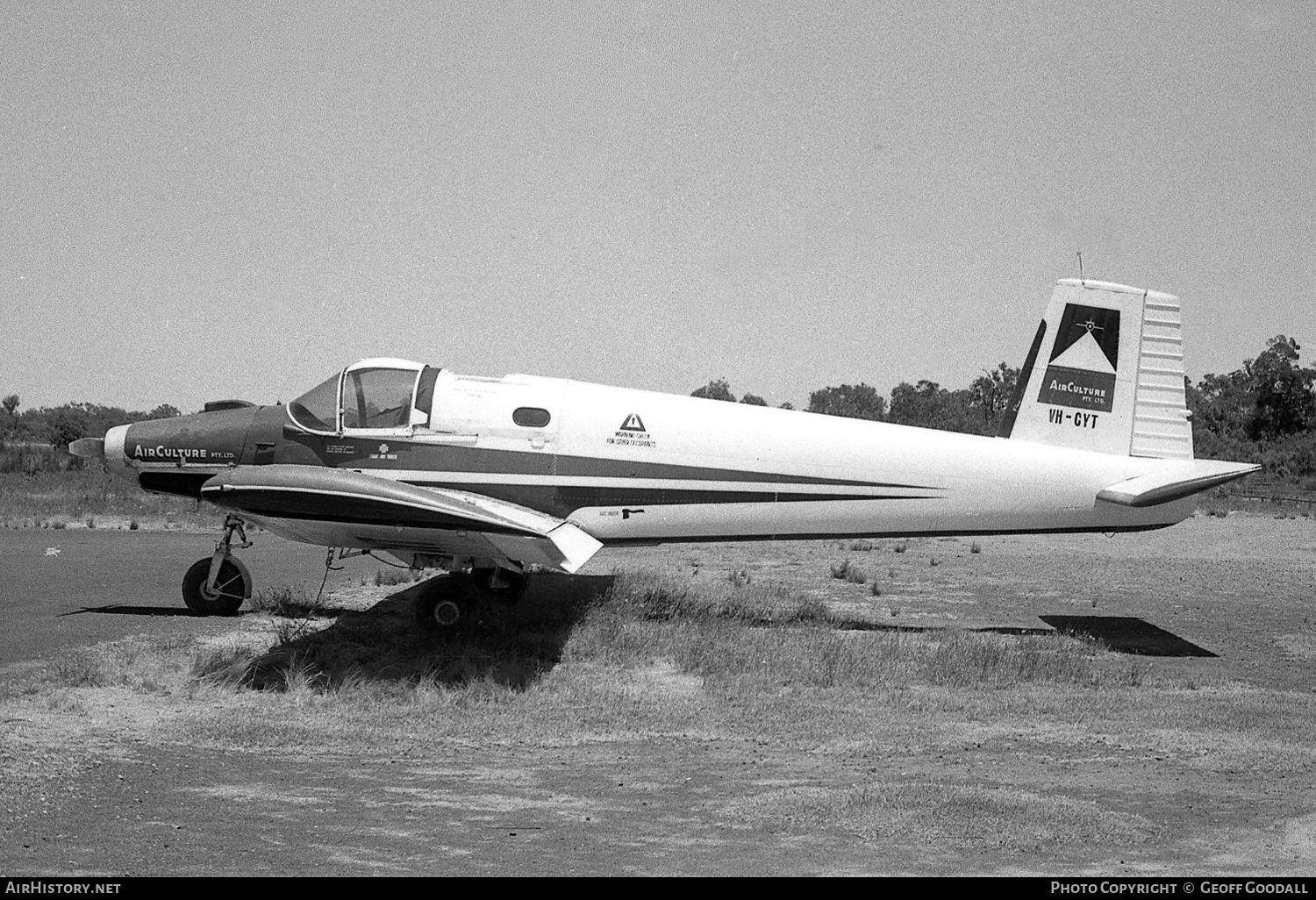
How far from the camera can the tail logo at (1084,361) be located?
1247 cm

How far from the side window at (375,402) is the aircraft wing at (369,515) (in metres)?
1.68

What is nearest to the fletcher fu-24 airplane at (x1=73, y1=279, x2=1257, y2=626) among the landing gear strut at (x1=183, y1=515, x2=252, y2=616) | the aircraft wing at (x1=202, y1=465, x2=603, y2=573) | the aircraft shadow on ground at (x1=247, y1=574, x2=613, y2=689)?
the aircraft shadow on ground at (x1=247, y1=574, x2=613, y2=689)

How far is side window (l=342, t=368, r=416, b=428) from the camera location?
1185 centimetres

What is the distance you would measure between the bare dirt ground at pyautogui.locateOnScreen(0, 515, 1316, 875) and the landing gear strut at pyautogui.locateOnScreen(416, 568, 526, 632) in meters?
1.37

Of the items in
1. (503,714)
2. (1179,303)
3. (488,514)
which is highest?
(1179,303)

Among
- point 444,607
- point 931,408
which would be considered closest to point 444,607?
point 444,607

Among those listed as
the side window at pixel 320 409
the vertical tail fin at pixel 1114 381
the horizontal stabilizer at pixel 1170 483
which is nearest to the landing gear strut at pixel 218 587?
the side window at pixel 320 409

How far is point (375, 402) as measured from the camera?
11.9m

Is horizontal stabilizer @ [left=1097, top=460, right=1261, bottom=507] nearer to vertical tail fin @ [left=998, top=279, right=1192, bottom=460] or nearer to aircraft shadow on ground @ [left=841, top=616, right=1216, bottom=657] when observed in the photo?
vertical tail fin @ [left=998, top=279, right=1192, bottom=460]
